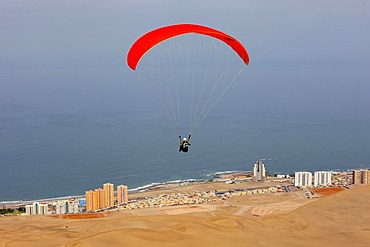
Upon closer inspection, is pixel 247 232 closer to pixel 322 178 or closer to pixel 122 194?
pixel 122 194

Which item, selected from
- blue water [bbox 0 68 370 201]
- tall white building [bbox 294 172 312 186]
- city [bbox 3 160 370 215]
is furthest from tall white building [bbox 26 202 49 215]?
tall white building [bbox 294 172 312 186]

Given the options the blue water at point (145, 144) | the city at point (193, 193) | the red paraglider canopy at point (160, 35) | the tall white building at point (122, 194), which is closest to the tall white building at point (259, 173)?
the city at point (193, 193)

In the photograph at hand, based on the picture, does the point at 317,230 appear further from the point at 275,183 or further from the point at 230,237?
the point at 275,183

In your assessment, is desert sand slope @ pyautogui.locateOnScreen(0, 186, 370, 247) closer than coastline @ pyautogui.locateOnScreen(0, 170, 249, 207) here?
Yes

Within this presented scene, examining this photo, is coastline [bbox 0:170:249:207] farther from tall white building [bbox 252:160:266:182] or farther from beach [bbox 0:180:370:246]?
beach [bbox 0:180:370:246]

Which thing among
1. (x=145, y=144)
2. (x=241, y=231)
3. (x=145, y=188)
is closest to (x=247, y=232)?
(x=241, y=231)

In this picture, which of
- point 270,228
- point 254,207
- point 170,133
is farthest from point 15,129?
point 270,228

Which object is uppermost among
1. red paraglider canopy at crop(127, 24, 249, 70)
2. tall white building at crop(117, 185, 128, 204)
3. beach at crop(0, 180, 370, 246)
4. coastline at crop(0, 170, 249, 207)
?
red paraglider canopy at crop(127, 24, 249, 70)

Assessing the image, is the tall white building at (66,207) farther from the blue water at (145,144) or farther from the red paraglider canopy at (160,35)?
the red paraglider canopy at (160,35)

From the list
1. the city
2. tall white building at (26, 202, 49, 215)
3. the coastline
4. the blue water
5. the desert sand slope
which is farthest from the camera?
the blue water
